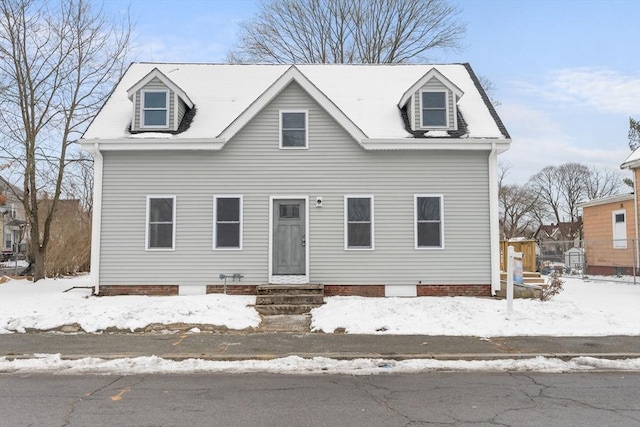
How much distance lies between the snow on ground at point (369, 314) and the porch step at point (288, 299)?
31cm

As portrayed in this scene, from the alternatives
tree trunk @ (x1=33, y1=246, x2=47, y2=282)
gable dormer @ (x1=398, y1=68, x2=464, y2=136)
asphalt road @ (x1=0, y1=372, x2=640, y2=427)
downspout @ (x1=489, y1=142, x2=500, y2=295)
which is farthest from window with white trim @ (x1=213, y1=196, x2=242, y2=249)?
tree trunk @ (x1=33, y1=246, x2=47, y2=282)

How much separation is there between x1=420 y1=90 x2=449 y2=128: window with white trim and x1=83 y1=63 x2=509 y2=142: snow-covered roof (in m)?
0.69

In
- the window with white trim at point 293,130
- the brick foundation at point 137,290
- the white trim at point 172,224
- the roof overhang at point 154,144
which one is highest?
the window with white trim at point 293,130

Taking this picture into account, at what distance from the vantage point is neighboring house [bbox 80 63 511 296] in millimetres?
13031

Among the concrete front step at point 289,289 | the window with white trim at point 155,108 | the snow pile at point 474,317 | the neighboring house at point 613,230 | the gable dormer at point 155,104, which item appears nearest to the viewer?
the snow pile at point 474,317

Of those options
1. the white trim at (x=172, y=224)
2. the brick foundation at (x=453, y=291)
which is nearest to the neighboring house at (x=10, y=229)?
the white trim at (x=172, y=224)

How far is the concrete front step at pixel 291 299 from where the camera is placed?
39.0ft

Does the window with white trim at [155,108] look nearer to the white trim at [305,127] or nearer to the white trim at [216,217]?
the white trim at [216,217]

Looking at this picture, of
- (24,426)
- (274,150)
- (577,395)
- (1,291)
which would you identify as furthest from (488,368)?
(1,291)

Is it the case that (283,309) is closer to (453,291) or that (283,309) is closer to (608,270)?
(453,291)

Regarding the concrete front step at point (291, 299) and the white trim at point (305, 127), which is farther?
the white trim at point (305, 127)

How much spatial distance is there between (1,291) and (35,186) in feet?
13.9

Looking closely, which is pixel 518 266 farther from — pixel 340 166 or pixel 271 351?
pixel 271 351

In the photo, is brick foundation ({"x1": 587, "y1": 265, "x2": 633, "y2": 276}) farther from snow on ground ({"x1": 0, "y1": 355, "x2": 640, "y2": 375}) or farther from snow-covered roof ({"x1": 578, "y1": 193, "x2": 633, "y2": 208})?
snow on ground ({"x1": 0, "y1": 355, "x2": 640, "y2": 375})
